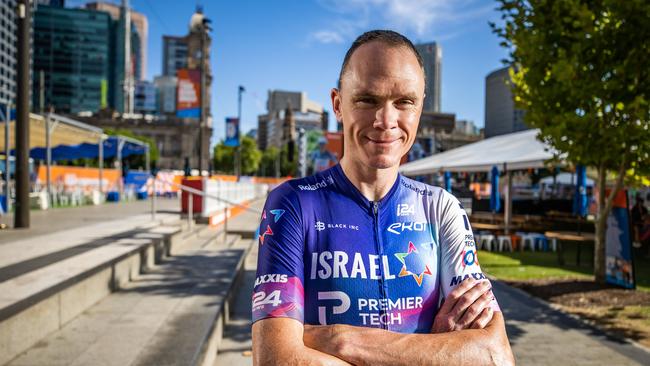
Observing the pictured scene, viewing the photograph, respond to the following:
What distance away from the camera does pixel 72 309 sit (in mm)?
5121

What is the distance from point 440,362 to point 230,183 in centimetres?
2143

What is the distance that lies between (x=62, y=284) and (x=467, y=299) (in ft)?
15.6

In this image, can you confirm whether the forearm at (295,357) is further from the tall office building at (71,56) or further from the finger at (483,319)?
the tall office building at (71,56)

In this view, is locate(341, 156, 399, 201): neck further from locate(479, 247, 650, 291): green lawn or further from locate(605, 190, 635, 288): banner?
locate(479, 247, 650, 291): green lawn

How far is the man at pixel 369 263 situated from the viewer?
5.17 ft

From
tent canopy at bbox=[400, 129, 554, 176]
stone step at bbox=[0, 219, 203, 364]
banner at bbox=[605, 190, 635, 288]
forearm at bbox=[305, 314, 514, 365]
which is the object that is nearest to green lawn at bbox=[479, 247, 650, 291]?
banner at bbox=[605, 190, 635, 288]

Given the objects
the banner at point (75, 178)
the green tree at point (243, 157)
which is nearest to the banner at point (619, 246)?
the banner at point (75, 178)

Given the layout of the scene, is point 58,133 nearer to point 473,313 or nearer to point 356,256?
point 356,256

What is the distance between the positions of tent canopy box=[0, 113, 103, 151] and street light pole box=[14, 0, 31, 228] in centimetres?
751

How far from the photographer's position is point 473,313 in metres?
1.73

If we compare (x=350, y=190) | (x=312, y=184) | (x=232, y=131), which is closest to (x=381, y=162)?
(x=350, y=190)

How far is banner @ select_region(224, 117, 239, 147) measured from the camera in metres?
34.7

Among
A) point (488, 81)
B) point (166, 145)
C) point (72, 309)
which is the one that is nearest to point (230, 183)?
point (72, 309)

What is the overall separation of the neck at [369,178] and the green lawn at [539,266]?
895cm
